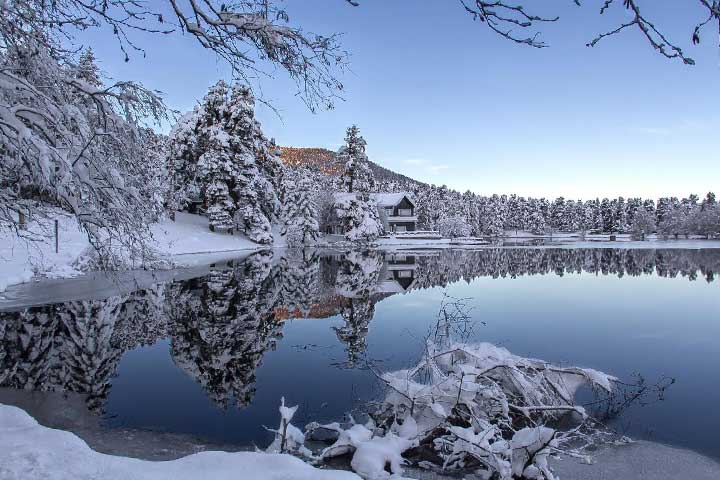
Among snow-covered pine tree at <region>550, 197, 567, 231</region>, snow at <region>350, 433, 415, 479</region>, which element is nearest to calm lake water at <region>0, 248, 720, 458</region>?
snow at <region>350, 433, 415, 479</region>

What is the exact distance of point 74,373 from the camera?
8.52 metres

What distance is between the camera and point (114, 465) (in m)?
3.80

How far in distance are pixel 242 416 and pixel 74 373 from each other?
12.5ft

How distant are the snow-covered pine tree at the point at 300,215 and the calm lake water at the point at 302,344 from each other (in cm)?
2958

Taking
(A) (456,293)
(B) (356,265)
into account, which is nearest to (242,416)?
(A) (456,293)

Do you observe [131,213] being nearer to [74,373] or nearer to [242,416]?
[242,416]

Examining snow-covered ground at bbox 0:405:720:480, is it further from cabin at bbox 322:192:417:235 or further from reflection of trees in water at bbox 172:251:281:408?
cabin at bbox 322:192:417:235

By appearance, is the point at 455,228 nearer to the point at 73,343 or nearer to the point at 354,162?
the point at 354,162

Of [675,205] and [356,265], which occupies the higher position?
[675,205]

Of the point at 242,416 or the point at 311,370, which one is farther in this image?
the point at 311,370

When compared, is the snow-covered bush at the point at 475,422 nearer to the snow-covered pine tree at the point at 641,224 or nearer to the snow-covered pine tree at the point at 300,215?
the snow-covered pine tree at the point at 300,215

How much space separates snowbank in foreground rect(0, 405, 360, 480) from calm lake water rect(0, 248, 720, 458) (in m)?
2.33

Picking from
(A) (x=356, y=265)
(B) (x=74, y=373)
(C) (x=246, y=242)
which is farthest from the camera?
(C) (x=246, y=242)

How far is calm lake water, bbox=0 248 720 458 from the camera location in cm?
721
